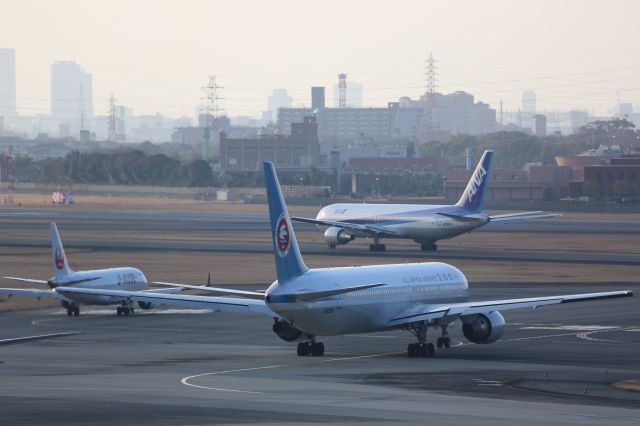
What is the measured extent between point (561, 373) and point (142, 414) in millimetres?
18064

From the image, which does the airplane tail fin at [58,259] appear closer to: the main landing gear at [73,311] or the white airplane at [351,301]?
the main landing gear at [73,311]

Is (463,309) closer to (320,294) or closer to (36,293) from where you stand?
(320,294)

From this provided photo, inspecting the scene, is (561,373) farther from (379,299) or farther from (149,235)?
(149,235)

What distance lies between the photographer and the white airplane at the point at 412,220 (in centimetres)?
11525

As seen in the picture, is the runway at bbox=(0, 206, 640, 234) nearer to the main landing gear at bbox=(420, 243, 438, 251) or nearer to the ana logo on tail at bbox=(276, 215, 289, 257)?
the main landing gear at bbox=(420, 243, 438, 251)

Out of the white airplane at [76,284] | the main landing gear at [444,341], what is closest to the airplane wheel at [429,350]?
the main landing gear at [444,341]

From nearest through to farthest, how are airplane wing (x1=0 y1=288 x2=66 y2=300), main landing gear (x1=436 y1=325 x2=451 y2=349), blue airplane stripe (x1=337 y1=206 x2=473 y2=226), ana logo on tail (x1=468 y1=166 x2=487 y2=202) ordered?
main landing gear (x1=436 y1=325 x2=451 y2=349), airplane wing (x1=0 y1=288 x2=66 y2=300), ana logo on tail (x1=468 y1=166 x2=487 y2=202), blue airplane stripe (x1=337 y1=206 x2=473 y2=226)

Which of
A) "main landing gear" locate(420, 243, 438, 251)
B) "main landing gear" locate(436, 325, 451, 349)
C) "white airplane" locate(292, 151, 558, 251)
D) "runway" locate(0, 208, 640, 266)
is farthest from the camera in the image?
"main landing gear" locate(420, 243, 438, 251)

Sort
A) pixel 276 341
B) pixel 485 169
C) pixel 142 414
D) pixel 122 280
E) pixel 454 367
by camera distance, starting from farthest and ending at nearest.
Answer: pixel 485 169, pixel 122 280, pixel 276 341, pixel 454 367, pixel 142 414

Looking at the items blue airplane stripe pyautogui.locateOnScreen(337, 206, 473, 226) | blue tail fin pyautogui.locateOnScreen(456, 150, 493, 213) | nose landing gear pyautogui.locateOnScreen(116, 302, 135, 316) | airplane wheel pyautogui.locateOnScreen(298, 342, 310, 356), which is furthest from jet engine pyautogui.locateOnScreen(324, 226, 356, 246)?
airplane wheel pyautogui.locateOnScreen(298, 342, 310, 356)

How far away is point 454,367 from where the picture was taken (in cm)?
5009

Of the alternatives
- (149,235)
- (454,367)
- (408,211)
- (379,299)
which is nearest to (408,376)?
(454,367)

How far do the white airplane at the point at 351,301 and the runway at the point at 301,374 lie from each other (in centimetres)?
121

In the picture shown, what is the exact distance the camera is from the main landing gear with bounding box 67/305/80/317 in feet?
238
